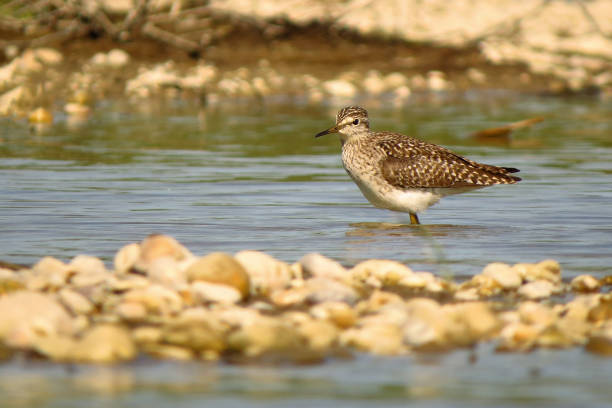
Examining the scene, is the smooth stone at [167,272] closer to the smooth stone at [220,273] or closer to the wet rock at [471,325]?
the smooth stone at [220,273]

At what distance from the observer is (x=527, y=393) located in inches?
206

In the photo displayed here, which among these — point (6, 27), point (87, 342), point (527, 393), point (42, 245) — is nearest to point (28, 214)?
point (42, 245)

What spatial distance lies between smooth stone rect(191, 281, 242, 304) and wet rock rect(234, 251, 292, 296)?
1.27 feet

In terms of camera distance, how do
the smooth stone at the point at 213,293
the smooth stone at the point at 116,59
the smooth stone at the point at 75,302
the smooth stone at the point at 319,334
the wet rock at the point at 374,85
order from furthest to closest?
1. the wet rock at the point at 374,85
2. the smooth stone at the point at 116,59
3. the smooth stone at the point at 213,293
4. the smooth stone at the point at 75,302
5. the smooth stone at the point at 319,334

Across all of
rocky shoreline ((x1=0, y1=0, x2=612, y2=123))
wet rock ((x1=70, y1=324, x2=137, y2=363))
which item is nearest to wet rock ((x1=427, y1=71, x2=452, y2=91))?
rocky shoreline ((x1=0, y1=0, x2=612, y2=123))

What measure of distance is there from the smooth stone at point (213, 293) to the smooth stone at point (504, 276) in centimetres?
179

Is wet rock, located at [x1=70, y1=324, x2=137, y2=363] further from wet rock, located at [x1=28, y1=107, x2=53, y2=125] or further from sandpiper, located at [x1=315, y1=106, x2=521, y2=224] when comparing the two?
wet rock, located at [x1=28, y1=107, x2=53, y2=125]

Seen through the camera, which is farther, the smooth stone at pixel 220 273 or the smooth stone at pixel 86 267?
the smooth stone at pixel 86 267

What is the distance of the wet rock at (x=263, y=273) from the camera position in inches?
285

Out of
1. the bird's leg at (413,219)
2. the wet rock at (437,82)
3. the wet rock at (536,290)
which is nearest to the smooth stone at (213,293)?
the wet rock at (536,290)

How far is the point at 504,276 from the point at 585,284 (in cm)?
58

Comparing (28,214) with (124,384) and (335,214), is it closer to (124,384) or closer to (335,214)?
(335,214)

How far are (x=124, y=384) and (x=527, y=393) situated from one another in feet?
6.19

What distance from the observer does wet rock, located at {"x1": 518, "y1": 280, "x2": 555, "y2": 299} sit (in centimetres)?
729
